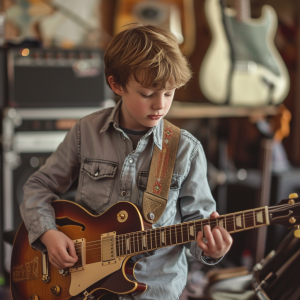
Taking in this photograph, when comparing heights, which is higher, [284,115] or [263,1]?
[263,1]

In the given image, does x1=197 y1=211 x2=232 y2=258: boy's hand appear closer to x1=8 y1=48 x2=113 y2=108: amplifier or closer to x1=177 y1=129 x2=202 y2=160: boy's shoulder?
x1=177 y1=129 x2=202 y2=160: boy's shoulder

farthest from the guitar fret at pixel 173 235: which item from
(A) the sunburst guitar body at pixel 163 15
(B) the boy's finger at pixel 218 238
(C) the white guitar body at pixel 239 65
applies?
(A) the sunburst guitar body at pixel 163 15

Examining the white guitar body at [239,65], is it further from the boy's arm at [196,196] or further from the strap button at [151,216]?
the strap button at [151,216]

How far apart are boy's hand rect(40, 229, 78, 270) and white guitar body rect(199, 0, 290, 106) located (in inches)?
60.3

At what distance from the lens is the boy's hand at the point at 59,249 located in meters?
0.98

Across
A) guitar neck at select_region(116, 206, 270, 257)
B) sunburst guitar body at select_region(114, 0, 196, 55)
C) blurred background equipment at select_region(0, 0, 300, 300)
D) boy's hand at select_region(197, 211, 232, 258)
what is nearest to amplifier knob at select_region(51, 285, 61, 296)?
guitar neck at select_region(116, 206, 270, 257)

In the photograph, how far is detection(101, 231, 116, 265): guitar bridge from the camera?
965mm

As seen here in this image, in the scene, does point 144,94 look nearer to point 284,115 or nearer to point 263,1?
point 284,115

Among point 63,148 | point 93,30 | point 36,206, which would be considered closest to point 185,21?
point 93,30

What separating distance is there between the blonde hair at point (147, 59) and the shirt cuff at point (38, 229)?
43 cm

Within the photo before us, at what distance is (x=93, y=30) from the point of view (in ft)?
8.25

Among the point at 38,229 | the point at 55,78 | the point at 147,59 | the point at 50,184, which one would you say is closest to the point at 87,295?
the point at 38,229

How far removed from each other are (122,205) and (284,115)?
149cm

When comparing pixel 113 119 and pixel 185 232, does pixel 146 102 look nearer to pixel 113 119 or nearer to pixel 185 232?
pixel 113 119
